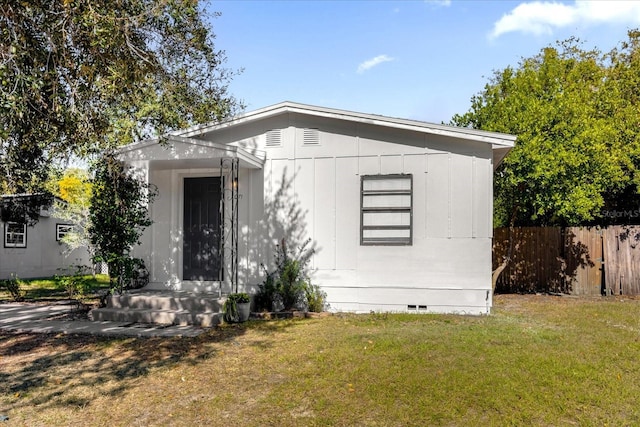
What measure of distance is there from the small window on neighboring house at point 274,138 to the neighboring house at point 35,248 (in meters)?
Answer: 11.5

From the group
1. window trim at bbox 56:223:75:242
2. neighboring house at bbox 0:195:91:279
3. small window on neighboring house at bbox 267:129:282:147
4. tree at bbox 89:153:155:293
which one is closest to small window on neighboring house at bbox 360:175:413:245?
small window on neighboring house at bbox 267:129:282:147

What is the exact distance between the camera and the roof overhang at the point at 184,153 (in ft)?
27.0

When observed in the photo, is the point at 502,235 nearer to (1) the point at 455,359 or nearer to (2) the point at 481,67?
(1) the point at 455,359

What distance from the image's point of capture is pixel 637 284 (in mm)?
12078

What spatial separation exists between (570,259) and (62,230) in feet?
65.8

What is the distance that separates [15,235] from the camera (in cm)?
1833

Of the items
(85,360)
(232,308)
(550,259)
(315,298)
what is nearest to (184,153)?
(232,308)

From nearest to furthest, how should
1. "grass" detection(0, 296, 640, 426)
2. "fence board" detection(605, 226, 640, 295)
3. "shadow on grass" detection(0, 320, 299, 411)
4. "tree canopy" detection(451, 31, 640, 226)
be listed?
"grass" detection(0, 296, 640, 426) → "shadow on grass" detection(0, 320, 299, 411) → "tree canopy" detection(451, 31, 640, 226) → "fence board" detection(605, 226, 640, 295)

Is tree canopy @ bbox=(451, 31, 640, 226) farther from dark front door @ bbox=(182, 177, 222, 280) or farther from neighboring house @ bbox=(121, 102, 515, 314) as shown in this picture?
dark front door @ bbox=(182, 177, 222, 280)

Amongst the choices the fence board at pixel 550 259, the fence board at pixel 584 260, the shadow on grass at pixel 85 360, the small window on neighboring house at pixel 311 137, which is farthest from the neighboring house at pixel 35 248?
the fence board at pixel 584 260

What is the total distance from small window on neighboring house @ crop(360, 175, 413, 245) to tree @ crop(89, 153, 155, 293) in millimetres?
4185

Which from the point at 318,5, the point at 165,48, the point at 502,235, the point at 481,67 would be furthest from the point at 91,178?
the point at 481,67

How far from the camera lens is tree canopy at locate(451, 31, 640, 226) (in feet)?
34.9

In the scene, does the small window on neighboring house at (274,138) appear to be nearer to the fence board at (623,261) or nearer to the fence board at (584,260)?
the fence board at (584,260)
